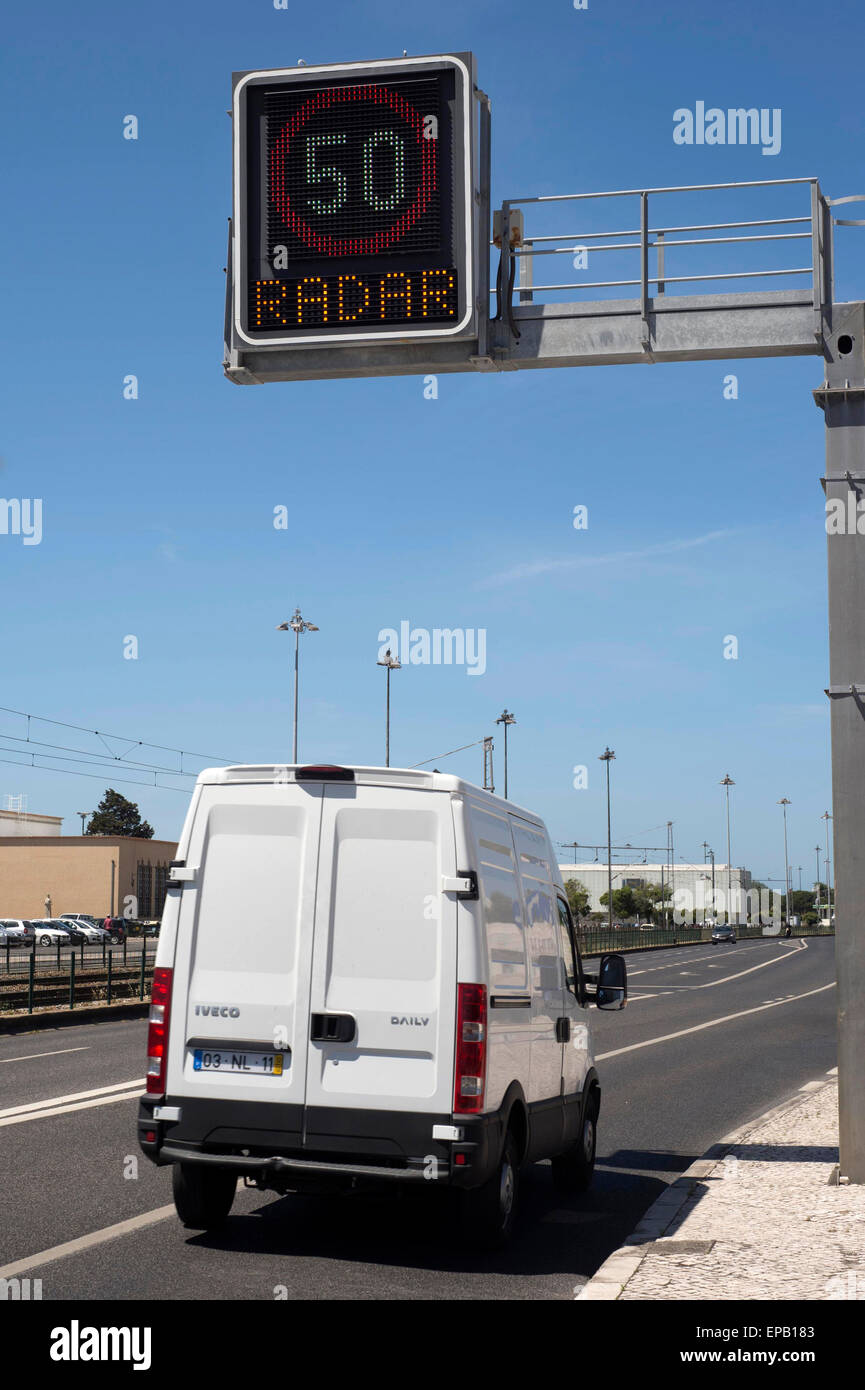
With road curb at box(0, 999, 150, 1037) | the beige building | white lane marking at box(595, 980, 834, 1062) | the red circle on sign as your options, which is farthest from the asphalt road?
the beige building

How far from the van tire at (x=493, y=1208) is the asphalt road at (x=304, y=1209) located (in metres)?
0.11

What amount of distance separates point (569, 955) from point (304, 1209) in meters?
2.38

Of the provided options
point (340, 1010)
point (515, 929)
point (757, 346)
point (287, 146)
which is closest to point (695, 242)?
point (757, 346)

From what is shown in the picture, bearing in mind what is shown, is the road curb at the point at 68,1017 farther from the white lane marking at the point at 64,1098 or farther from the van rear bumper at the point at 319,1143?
the van rear bumper at the point at 319,1143

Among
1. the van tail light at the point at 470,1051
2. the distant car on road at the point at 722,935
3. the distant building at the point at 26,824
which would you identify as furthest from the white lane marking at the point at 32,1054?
the distant building at the point at 26,824

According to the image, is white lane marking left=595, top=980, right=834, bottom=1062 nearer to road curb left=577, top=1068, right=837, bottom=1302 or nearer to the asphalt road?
the asphalt road

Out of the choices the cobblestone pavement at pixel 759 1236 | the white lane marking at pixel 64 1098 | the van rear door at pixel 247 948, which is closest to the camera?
the cobblestone pavement at pixel 759 1236

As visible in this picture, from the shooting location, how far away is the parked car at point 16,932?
2719 inches

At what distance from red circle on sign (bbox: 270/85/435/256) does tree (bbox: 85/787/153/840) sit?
6458 inches

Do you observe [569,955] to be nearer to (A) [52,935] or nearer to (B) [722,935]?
(A) [52,935]

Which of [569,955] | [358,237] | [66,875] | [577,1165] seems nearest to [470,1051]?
[569,955]

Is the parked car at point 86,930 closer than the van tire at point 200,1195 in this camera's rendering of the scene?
No

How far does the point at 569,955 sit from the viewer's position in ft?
32.2

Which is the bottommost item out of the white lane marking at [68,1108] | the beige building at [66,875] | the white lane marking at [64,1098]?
the white lane marking at [64,1098]
